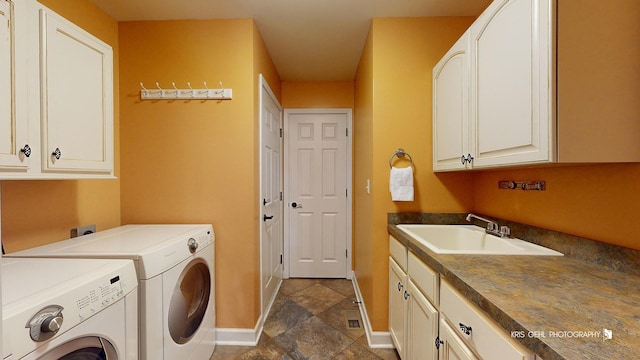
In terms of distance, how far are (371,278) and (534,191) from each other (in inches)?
45.4

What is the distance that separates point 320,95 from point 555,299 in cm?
278

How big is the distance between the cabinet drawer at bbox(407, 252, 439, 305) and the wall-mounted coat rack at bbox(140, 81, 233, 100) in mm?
1636

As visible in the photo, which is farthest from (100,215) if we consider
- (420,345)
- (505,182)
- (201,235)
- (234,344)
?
(505,182)

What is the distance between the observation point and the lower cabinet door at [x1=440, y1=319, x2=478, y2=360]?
0.92 metres

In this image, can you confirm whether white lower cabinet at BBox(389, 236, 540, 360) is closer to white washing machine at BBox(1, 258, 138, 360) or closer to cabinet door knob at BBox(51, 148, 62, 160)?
white washing machine at BBox(1, 258, 138, 360)

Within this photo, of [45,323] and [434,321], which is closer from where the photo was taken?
[45,323]

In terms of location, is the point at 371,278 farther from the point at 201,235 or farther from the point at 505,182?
the point at 201,235

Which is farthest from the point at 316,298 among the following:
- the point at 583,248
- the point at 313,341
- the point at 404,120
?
the point at 583,248

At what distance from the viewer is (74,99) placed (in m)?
1.23

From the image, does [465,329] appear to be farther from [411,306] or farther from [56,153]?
[56,153]

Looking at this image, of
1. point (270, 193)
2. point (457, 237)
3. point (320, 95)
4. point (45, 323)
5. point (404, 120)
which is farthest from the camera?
point (320, 95)

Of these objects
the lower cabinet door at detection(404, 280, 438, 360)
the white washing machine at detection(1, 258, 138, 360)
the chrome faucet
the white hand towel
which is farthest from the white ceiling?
the lower cabinet door at detection(404, 280, 438, 360)

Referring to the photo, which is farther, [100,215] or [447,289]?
[100,215]

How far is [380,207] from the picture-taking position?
1.90m
